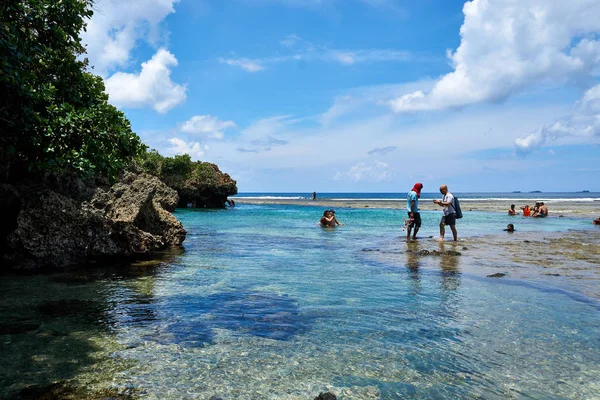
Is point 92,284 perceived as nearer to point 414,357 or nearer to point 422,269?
point 414,357

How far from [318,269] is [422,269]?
2971 millimetres

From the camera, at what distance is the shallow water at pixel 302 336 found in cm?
451

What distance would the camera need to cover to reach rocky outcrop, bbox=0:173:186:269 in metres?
10.3

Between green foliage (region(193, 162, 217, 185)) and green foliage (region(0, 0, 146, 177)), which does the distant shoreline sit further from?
green foliage (region(0, 0, 146, 177))

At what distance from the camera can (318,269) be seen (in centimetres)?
1180

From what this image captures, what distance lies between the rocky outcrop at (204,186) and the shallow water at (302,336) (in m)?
51.5

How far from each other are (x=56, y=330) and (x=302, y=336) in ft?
12.0

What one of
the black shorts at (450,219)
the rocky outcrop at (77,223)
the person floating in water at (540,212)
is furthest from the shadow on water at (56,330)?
the person floating in water at (540,212)

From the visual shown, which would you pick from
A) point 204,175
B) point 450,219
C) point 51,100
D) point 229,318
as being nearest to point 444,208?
point 450,219

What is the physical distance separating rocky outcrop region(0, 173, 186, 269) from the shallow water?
48.6 inches

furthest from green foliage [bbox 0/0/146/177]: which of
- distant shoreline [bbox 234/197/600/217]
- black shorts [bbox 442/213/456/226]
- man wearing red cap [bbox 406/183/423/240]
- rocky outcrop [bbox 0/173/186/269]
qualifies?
distant shoreline [bbox 234/197/600/217]

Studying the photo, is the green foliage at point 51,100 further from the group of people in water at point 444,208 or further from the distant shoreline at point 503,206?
the distant shoreline at point 503,206

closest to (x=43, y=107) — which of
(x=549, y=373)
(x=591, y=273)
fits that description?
(x=549, y=373)

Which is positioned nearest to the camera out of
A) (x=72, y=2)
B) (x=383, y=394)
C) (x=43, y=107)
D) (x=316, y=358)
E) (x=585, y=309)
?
(x=383, y=394)
